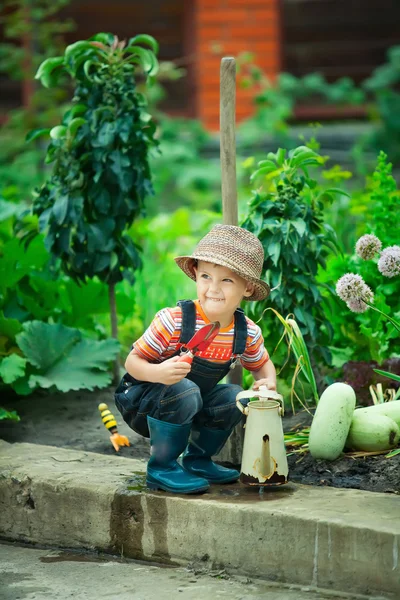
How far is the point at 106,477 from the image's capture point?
3.30m

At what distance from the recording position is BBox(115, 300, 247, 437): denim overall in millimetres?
3051

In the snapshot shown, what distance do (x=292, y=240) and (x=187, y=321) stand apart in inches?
33.1

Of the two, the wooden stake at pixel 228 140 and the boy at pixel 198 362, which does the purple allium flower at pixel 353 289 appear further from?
the wooden stake at pixel 228 140

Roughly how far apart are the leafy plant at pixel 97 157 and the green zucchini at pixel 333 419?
139 centimetres

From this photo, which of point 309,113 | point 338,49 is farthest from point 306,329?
point 338,49

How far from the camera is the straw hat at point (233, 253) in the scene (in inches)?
119

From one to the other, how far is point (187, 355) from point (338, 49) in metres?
8.28

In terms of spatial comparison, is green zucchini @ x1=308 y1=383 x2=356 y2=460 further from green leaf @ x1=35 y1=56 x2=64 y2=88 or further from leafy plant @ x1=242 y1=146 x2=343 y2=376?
green leaf @ x1=35 y1=56 x2=64 y2=88

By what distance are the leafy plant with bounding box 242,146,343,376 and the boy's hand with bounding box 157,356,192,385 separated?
0.88 m

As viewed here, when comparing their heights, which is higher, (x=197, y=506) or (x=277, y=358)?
(x=277, y=358)

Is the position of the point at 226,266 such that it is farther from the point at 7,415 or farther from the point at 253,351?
the point at 7,415

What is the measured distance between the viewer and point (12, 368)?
4.01 metres

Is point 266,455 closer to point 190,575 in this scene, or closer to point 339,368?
point 190,575

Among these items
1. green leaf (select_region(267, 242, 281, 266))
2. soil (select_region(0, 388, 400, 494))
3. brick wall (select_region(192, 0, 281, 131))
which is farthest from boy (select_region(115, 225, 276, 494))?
brick wall (select_region(192, 0, 281, 131))
